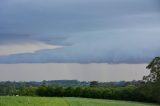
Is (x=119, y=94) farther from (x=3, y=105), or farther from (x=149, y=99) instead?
(x=3, y=105)

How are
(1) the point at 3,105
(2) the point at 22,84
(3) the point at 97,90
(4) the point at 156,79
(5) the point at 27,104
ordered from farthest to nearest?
1. (2) the point at 22,84
2. (3) the point at 97,90
3. (4) the point at 156,79
4. (5) the point at 27,104
5. (1) the point at 3,105

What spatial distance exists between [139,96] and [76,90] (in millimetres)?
6056

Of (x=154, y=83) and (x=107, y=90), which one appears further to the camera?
(x=107, y=90)

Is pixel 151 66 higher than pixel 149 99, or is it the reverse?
pixel 151 66

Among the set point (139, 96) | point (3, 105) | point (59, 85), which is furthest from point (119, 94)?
point (3, 105)

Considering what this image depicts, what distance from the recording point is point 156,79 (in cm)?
3744

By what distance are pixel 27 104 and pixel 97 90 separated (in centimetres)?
1959

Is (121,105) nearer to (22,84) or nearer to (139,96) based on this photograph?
(139,96)

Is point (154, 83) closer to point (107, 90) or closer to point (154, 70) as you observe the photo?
point (154, 70)

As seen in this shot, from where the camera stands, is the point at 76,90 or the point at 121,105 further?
the point at 76,90

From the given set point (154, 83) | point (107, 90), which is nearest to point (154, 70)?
point (154, 83)

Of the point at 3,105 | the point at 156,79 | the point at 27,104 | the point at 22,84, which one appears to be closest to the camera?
the point at 3,105

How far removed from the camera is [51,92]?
41469 mm

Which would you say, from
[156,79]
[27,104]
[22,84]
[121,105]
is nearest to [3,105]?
[27,104]
